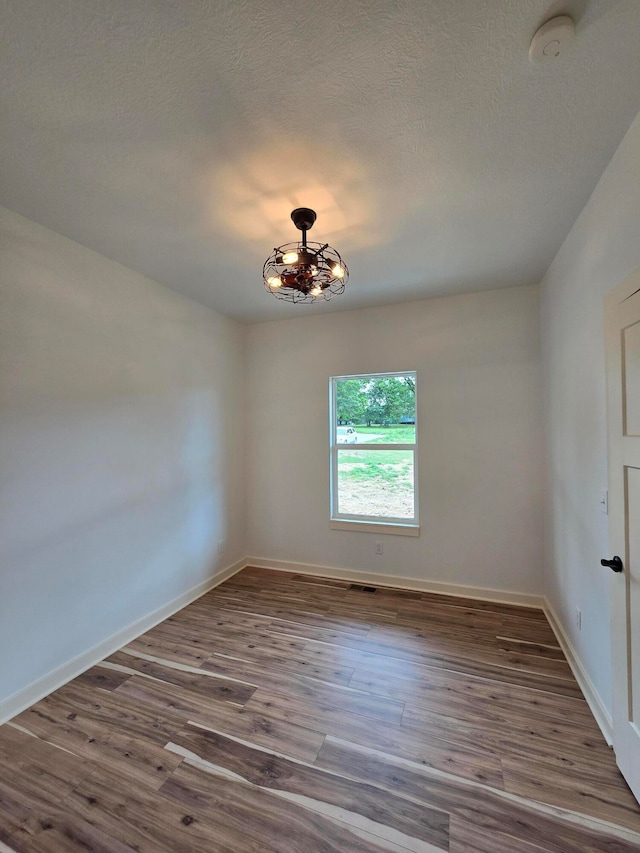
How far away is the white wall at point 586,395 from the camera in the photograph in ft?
5.05

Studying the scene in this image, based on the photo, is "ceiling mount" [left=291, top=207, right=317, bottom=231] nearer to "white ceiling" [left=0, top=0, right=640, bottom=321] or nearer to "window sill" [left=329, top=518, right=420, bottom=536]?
"white ceiling" [left=0, top=0, right=640, bottom=321]

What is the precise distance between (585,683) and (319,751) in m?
1.53

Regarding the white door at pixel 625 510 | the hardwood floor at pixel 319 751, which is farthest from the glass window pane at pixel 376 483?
the white door at pixel 625 510

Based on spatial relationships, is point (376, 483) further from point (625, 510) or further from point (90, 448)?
point (90, 448)

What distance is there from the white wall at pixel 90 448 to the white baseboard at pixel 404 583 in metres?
0.80

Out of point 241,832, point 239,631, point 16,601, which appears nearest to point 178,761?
point 241,832

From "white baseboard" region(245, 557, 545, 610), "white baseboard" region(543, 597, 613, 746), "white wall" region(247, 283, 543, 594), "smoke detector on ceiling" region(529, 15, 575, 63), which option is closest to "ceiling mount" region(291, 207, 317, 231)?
"smoke detector on ceiling" region(529, 15, 575, 63)

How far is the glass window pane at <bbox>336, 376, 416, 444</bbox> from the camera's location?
3451 mm

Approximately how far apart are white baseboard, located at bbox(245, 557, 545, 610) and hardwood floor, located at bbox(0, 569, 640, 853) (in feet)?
1.45

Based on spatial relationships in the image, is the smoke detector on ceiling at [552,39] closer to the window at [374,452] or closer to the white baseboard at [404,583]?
the window at [374,452]

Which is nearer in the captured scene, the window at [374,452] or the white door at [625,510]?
the white door at [625,510]

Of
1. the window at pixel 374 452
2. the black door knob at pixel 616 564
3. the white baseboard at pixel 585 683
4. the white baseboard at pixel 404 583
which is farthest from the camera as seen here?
the window at pixel 374 452

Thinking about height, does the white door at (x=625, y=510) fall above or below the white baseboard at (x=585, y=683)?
above

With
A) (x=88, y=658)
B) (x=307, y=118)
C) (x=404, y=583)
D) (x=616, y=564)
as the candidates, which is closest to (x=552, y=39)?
(x=307, y=118)
